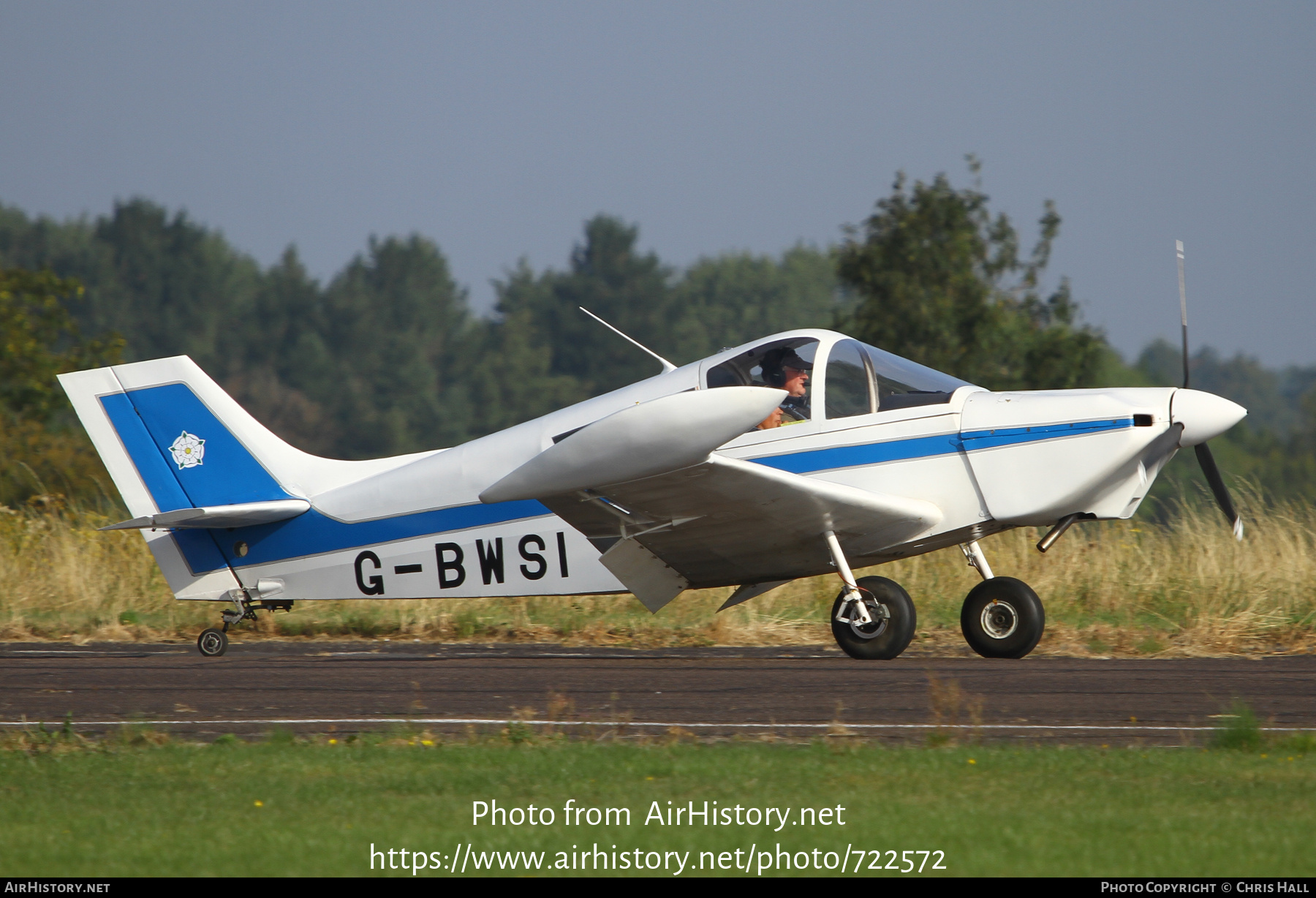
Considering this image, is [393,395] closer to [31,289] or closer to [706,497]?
[31,289]

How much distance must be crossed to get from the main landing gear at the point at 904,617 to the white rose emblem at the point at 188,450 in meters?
4.89

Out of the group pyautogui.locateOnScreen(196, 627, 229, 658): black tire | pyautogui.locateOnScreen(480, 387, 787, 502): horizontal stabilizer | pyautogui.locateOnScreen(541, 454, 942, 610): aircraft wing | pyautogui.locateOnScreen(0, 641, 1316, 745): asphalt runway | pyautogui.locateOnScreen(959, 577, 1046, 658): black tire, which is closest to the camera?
pyautogui.locateOnScreen(0, 641, 1316, 745): asphalt runway

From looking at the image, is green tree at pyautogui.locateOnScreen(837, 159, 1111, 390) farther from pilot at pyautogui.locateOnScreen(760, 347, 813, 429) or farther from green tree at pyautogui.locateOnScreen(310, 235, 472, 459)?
green tree at pyautogui.locateOnScreen(310, 235, 472, 459)

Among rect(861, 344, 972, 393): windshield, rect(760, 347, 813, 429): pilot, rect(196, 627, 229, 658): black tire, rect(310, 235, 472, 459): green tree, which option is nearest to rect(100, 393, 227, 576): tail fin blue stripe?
rect(196, 627, 229, 658): black tire

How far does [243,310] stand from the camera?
90.9 m

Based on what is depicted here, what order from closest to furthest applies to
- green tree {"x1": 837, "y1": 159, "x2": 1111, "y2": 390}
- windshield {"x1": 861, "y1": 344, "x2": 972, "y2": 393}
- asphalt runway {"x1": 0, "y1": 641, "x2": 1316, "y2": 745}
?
asphalt runway {"x1": 0, "y1": 641, "x2": 1316, "y2": 745} → windshield {"x1": 861, "y1": 344, "x2": 972, "y2": 393} → green tree {"x1": 837, "y1": 159, "x2": 1111, "y2": 390}

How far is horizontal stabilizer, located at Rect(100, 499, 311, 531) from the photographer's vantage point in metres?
10.3

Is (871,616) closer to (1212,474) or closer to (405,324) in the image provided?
(1212,474)

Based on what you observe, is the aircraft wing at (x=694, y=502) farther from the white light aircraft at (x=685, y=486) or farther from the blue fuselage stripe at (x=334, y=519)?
the blue fuselage stripe at (x=334, y=519)

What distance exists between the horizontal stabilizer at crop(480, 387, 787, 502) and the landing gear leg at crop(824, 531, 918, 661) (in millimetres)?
1731

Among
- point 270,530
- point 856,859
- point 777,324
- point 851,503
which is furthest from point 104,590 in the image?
point 777,324

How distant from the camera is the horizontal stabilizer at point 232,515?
33.7 ft

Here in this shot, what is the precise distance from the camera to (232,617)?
10.8 metres
